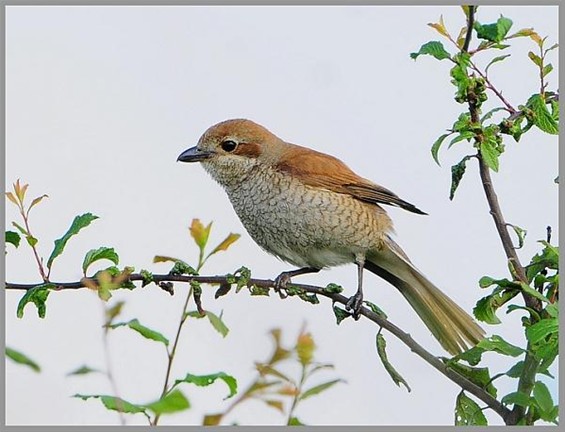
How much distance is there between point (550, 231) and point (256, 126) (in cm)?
254

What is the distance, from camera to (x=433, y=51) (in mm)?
2814

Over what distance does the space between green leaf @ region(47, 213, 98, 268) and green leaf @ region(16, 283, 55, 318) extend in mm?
88

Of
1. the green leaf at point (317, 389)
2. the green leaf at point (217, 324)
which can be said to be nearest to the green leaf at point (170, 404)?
the green leaf at point (317, 389)

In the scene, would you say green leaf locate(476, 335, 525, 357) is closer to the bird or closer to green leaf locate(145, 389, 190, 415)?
green leaf locate(145, 389, 190, 415)

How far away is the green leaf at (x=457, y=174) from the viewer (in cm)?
284

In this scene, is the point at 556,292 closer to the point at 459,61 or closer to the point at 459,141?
the point at 459,141

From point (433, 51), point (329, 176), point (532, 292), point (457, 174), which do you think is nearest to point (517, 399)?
point (532, 292)

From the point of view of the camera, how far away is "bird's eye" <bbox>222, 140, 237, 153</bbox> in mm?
5023

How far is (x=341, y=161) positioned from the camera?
5.02m

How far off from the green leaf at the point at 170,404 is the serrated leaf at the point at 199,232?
551mm

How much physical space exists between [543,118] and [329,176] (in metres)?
2.03

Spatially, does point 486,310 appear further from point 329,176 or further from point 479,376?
point 329,176

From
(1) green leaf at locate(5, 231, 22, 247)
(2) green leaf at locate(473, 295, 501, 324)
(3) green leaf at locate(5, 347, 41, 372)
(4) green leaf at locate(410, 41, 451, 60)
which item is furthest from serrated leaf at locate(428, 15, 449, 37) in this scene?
(3) green leaf at locate(5, 347, 41, 372)

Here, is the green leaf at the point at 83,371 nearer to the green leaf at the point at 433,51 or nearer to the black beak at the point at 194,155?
the green leaf at the point at 433,51
